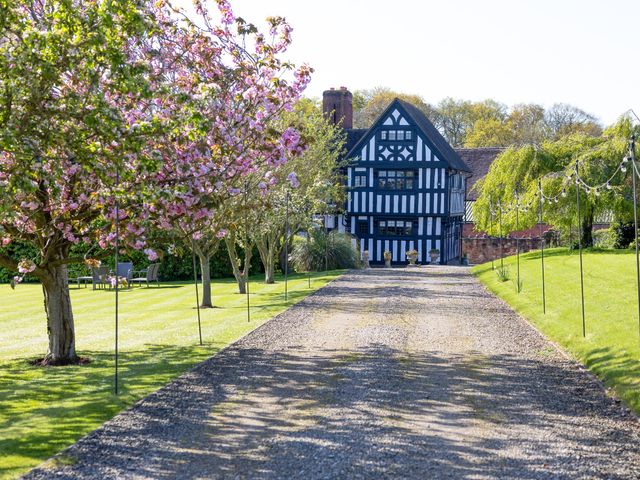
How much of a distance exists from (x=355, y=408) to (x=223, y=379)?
264cm

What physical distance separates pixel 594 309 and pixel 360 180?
96.4ft

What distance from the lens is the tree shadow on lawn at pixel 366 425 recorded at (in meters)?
7.46

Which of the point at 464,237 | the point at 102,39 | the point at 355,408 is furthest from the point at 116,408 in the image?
the point at 464,237

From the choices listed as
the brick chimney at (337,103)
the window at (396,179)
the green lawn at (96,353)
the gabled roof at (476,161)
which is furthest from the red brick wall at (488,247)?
the green lawn at (96,353)

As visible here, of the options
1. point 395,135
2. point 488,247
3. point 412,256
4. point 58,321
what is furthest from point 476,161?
point 58,321

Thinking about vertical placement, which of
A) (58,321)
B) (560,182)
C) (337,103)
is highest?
(337,103)

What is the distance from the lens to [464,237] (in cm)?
5238

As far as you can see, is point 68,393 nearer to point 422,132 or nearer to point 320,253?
point 320,253

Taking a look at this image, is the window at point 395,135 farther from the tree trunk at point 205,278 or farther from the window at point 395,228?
the tree trunk at point 205,278

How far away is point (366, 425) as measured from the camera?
8883mm

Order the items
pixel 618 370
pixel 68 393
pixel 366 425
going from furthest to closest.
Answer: pixel 618 370, pixel 68 393, pixel 366 425

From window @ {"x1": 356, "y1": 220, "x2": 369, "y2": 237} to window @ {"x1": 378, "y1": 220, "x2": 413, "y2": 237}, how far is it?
0.74 m

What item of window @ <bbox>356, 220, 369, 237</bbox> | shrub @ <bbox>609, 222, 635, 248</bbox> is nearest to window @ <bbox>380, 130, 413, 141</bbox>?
window @ <bbox>356, 220, 369, 237</bbox>

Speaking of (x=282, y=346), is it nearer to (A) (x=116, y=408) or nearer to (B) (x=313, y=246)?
(A) (x=116, y=408)
